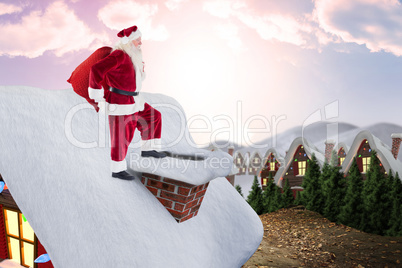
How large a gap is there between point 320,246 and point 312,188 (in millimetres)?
3470

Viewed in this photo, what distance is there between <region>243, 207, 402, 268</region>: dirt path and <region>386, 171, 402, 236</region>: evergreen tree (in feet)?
2.35

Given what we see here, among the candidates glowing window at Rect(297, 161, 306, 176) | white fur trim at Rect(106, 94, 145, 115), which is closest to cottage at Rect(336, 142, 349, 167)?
glowing window at Rect(297, 161, 306, 176)

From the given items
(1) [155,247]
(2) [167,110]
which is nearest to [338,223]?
(2) [167,110]

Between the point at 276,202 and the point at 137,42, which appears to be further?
the point at 276,202

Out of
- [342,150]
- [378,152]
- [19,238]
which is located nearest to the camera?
[19,238]

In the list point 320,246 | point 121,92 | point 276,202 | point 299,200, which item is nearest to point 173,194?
point 121,92

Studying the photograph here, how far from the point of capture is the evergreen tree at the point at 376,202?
8.74m

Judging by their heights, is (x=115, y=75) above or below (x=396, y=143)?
above

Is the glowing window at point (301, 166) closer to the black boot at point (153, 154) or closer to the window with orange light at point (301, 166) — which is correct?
the window with orange light at point (301, 166)

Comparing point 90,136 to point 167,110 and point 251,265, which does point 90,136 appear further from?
point 251,265

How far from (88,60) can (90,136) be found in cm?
89

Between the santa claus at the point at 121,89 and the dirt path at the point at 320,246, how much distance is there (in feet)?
12.3

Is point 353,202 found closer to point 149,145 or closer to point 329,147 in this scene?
point 329,147

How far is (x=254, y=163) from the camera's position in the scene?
15.0 metres
